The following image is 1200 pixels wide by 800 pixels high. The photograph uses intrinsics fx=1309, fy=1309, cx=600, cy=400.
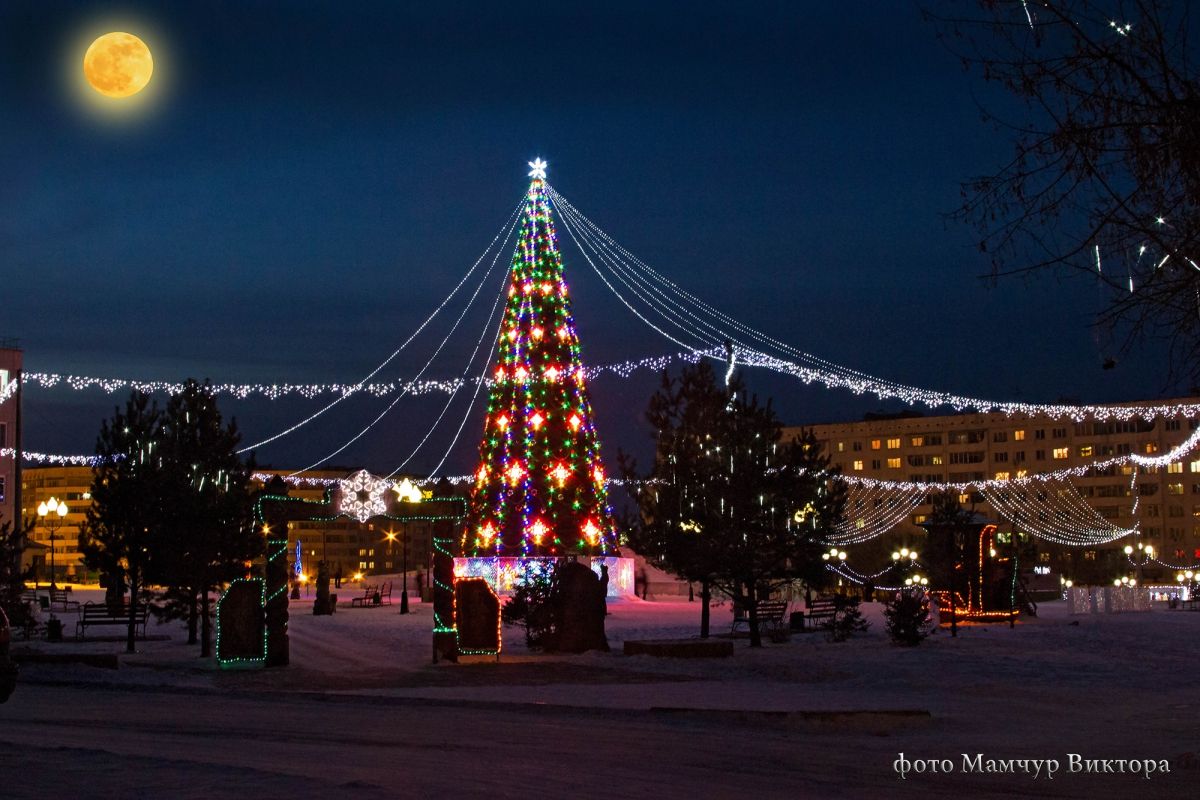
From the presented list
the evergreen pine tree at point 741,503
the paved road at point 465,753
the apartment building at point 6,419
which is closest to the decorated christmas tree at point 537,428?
the evergreen pine tree at point 741,503

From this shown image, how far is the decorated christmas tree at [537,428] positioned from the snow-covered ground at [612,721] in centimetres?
1424

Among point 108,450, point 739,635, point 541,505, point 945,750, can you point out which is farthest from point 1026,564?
point 945,750

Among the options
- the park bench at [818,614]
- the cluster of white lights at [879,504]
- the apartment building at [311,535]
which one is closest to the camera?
the park bench at [818,614]

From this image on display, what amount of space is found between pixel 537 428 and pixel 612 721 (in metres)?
26.9

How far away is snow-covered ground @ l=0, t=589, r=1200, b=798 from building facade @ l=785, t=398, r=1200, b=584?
73.5 metres

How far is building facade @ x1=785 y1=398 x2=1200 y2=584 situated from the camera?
10406 cm

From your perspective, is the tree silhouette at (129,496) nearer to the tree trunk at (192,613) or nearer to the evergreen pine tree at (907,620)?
the tree trunk at (192,613)

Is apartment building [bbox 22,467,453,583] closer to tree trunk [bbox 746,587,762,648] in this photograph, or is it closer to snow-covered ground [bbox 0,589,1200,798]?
tree trunk [bbox 746,587,762,648]

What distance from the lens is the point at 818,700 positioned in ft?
56.3

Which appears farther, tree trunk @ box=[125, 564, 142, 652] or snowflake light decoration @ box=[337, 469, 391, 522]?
tree trunk @ box=[125, 564, 142, 652]

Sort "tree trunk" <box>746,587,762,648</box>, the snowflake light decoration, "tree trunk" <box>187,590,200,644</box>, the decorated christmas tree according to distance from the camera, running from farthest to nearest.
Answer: the decorated christmas tree
"tree trunk" <box>187,590,200,644</box>
"tree trunk" <box>746,587,762,648</box>
the snowflake light decoration

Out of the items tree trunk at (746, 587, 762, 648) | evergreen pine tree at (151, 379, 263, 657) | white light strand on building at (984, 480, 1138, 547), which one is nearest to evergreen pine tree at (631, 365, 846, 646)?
tree trunk at (746, 587, 762, 648)

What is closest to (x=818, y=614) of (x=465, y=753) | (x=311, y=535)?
(x=465, y=753)

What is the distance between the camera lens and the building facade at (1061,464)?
341ft
